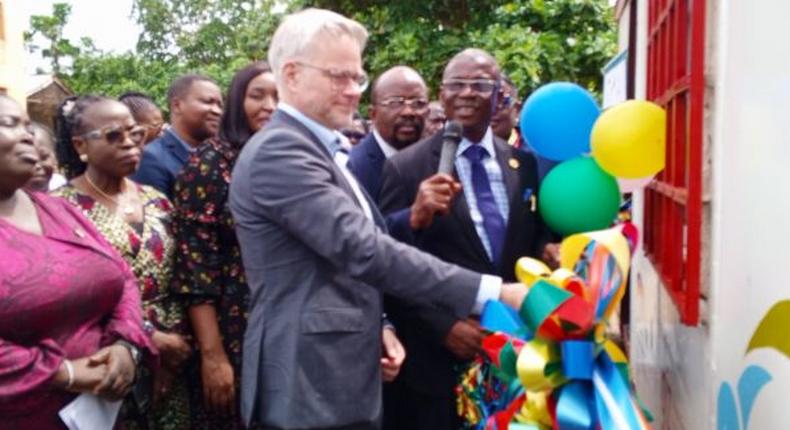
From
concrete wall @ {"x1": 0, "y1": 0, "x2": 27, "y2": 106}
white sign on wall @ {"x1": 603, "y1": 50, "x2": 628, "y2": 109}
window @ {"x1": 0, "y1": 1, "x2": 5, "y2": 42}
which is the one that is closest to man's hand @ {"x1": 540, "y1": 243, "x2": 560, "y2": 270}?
white sign on wall @ {"x1": 603, "y1": 50, "x2": 628, "y2": 109}

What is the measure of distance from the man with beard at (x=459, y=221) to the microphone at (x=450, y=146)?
20 centimetres

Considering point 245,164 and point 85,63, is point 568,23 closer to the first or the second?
point 245,164

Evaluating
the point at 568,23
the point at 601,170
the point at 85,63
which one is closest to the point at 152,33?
the point at 85,63

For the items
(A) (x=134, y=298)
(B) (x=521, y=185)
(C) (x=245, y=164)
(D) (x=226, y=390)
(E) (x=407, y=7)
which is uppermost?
(E) (x=407, y=7)

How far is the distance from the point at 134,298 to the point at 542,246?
5.06 feet

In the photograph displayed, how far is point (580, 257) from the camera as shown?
7.03ft

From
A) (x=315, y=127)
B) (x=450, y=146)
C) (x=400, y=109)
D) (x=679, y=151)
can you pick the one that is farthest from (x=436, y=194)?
(x=400, y=109)

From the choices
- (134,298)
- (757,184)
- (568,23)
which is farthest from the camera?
(568,23)

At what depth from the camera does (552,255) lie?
3.37 m

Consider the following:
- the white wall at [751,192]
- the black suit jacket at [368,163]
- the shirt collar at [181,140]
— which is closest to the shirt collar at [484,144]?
the black suit jacket at [368,163]

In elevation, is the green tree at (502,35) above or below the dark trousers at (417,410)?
above

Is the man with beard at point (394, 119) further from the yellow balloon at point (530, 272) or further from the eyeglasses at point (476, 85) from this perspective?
the yellow balloon at point (530, 272)

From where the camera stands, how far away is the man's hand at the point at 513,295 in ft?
7.85

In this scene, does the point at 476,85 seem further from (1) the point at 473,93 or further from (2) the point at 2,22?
(2) the point at 2,22
